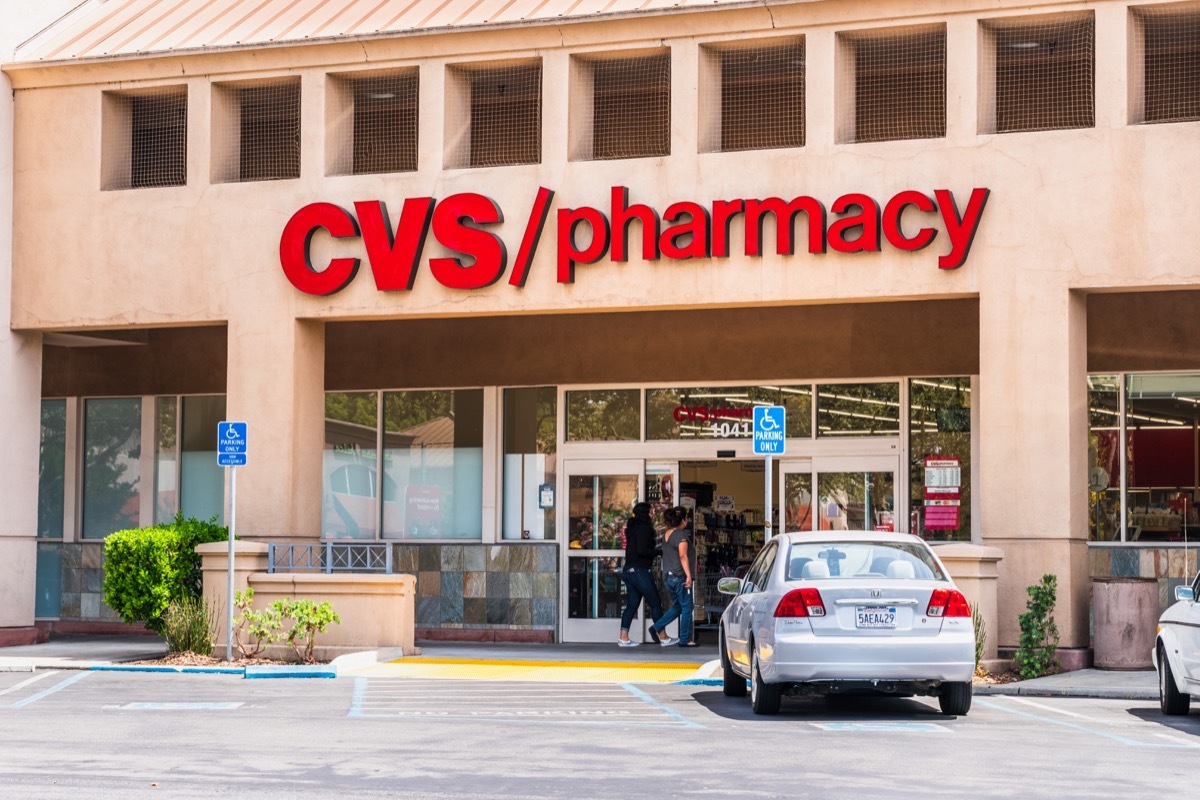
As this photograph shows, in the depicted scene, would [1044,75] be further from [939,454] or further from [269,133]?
[269,133]

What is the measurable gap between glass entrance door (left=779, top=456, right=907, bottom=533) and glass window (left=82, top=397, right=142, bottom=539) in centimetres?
981

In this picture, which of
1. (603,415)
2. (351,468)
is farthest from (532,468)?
(351,468)

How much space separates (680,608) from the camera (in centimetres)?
2250

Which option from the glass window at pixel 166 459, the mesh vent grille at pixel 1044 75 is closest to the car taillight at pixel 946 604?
the mesh vent grille at pixel 1044 75

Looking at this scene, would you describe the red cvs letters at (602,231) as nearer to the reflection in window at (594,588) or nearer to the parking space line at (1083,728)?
the reflection in window at (594,588)

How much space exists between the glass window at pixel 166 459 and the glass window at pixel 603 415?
6.11 m

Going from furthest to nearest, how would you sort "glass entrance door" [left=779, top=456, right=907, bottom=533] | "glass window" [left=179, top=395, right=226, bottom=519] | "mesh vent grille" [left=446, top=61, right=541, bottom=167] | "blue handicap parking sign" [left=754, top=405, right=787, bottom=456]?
1. "glass window" [left=179, top=395, right=226, bottom=519]
2. "mesh vent grille" [left=446, top=61, right=541, bottom=167]
3. "glass entrance door" [left=779, top=456, right=907, bottom=533]
4. "blue handicap parking sign" [left=754, top=405, right=787, bottom=456]

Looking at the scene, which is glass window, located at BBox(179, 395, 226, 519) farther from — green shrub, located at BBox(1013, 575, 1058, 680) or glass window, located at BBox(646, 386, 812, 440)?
green shrub, located at BBox(1013, 575, 1058, 680)

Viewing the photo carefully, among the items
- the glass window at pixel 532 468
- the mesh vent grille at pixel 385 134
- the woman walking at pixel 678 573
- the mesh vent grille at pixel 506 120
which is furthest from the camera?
the glass window at pixel 532 468

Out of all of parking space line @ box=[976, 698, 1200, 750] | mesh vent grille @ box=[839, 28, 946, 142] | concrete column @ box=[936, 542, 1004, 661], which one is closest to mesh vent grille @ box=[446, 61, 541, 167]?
mesh vent grille @ box=[839, 28, 946, 142]

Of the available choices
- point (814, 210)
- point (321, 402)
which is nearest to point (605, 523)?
point (321, 402)

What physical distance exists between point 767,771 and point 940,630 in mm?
3552

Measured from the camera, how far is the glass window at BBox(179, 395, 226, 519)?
25.5 meters

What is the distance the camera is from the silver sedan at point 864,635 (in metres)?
13.7
